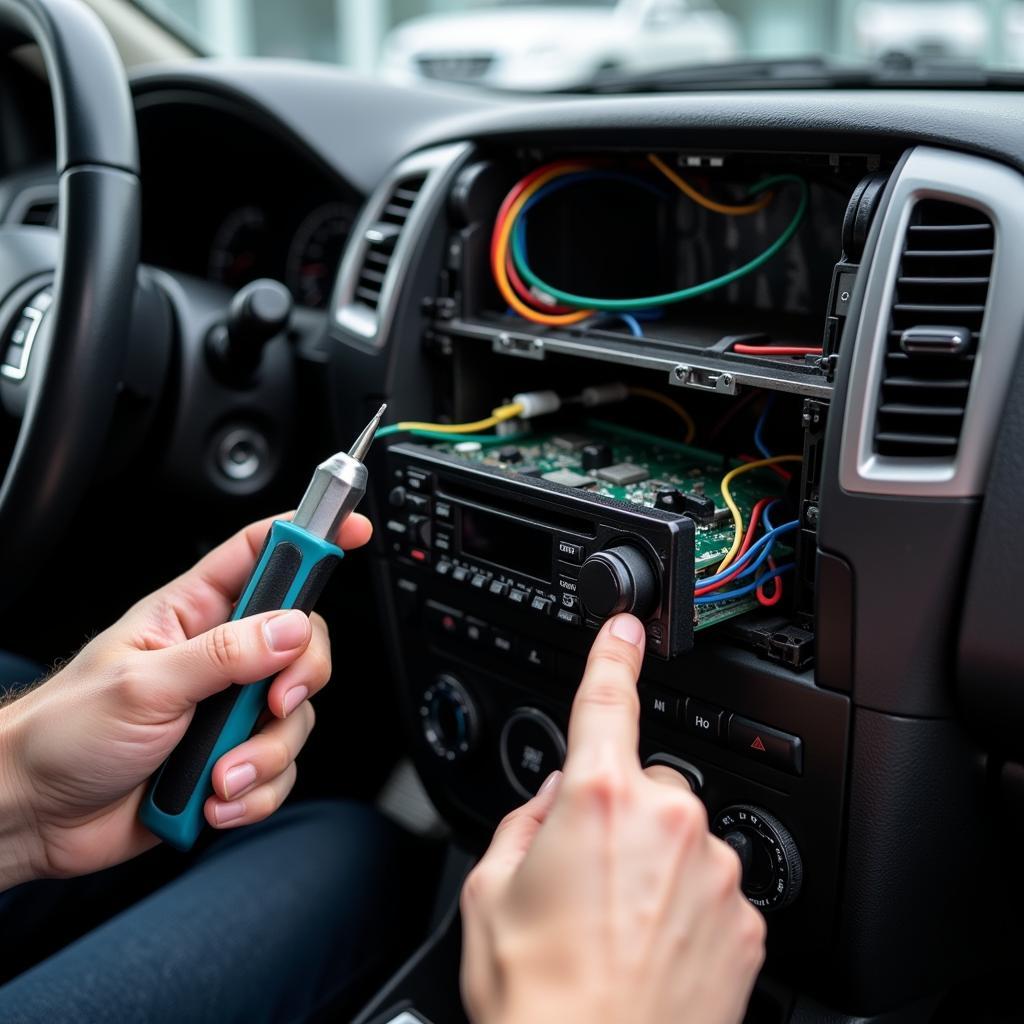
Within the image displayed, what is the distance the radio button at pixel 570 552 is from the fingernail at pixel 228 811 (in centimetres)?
33

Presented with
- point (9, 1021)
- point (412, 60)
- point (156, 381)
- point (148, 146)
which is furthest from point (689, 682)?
point (412, 60)

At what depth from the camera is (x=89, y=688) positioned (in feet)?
2.81

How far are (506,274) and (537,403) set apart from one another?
14 centimetres

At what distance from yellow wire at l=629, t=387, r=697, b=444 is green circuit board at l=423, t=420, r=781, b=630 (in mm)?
29

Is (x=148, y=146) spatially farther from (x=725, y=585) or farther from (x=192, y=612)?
(x=725, y=585)

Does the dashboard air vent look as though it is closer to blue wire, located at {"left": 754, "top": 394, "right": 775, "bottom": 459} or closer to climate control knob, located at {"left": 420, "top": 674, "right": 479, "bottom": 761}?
blue wire, located at {"left": 754, "top": 394, "right": 775, "bottom": 459}

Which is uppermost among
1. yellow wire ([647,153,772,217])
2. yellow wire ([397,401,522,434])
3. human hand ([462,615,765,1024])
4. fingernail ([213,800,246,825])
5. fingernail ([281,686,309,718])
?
yellow wire ([647,153,772,217])

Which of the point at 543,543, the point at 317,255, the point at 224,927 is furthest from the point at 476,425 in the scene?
the point at 317,255

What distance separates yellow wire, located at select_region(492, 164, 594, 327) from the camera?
1.11 metres

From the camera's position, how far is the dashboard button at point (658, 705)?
96cm

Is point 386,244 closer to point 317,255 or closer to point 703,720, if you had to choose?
point 317,255

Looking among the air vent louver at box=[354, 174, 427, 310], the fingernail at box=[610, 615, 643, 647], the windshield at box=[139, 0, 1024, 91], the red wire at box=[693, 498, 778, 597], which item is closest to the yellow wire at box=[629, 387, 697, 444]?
the red wire at box=[693, 498, 778, 597]

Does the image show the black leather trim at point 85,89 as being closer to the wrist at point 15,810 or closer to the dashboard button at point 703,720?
the wrist at point 15,810

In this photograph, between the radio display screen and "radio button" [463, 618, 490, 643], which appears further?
"radio button" [463, 618, 490, 643]
